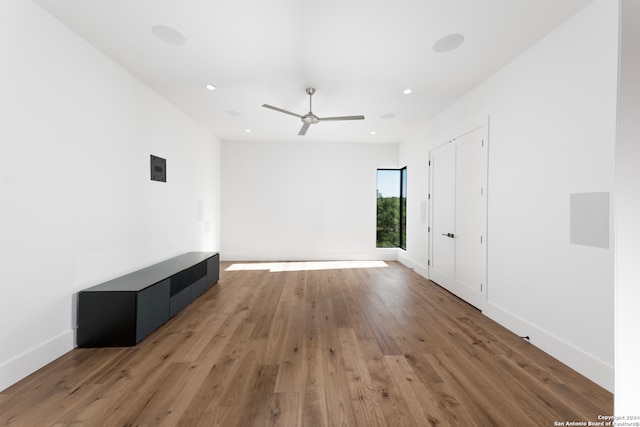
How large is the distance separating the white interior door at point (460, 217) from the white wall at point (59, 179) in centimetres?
451

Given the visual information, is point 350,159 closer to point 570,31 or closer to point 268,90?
point 268,90

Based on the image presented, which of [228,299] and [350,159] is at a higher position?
[350,159]

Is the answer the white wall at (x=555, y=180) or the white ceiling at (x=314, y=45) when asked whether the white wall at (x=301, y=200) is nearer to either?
the white ceiling at (x=314, y=45)

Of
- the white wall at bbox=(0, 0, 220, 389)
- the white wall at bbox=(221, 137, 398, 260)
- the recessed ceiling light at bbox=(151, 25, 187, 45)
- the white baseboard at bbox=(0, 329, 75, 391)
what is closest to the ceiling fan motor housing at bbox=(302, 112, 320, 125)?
the recessed ceiling light at bbox=(151, 25, 187, 45)

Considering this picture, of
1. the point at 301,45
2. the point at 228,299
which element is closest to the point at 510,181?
the point at 301,45

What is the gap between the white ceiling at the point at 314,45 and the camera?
7.13 ft

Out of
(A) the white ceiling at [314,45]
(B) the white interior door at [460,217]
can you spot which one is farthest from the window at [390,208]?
(A) the white ceiling at [314,45]

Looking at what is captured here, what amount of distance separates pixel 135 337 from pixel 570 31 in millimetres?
4852

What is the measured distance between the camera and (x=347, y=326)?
292 centimetres

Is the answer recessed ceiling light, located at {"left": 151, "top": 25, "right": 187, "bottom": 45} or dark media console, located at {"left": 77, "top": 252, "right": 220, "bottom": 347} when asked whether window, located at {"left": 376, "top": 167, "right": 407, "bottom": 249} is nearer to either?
dark media console, located at {"left": 77, "top": 252, "right": 220, "bottom": 347}

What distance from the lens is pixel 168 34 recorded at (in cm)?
251

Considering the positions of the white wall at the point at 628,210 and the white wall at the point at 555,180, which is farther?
the white wall at the point at 555,180

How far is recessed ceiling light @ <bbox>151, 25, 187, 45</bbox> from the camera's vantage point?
95.8 inches

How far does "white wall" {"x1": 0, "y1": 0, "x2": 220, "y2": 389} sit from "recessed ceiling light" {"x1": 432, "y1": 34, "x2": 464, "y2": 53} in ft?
11.7
